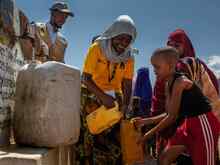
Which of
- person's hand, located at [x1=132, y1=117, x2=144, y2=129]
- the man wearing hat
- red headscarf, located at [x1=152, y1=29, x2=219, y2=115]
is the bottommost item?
person's hand, located at [x1=132, y1=117, x2=144, y2=129]

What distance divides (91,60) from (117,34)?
0.36 m

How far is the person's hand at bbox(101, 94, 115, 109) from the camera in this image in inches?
148

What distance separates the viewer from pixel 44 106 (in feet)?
9.38

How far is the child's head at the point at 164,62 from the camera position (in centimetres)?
314

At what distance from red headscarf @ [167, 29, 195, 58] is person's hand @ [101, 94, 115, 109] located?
1001 mm

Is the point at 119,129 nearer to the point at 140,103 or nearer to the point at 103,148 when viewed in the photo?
the point at 103,148

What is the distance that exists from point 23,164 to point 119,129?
65.6 inches

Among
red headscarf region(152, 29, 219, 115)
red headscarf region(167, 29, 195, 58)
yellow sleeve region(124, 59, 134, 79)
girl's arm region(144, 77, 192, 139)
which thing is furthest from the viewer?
red headscarf region(167, 29, 195, 58)

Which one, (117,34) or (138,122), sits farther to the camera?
(117,34)

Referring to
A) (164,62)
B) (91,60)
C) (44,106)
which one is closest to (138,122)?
(164,62)

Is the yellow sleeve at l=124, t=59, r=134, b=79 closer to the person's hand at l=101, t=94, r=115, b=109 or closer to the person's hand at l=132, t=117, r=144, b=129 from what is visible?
the person's hand at l=101, t=94, r=115, b=109

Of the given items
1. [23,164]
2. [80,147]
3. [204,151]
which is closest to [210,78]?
[204,151]

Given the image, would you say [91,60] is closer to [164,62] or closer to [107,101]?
[107,101]

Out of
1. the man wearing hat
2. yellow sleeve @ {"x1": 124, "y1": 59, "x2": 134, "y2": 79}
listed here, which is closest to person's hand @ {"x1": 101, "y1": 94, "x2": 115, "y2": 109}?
yellow sleeve @ {"x1": 124, "y1": 59, "x2": 134, "y2": 79}
